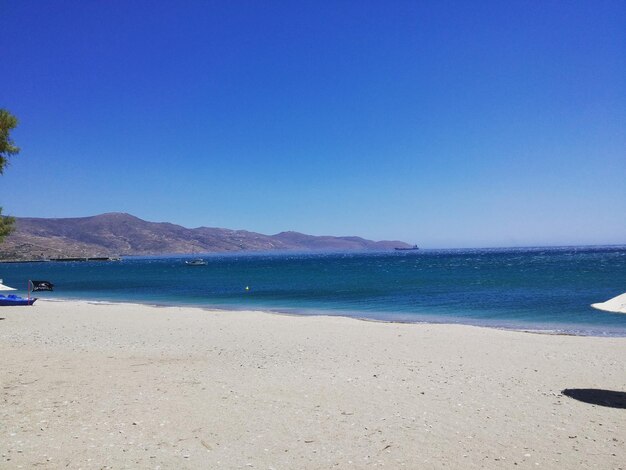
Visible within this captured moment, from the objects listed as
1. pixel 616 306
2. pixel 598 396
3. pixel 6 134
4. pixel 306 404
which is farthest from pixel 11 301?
pixel 616 306

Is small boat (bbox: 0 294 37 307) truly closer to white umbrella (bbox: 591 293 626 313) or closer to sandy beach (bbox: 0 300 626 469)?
sandy beach (bbox: 0 300 626 469)

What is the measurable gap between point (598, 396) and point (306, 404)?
608 cm

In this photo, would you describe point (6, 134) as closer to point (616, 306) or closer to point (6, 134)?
point (6, 134)

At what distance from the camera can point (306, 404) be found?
8703 mm

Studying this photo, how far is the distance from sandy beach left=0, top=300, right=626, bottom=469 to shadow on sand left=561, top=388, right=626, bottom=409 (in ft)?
0.80

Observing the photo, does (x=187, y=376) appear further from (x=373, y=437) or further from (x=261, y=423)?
(x=373, y=437)

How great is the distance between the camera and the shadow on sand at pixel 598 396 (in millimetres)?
9051

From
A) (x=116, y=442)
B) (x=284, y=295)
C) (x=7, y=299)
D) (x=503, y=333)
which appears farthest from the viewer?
(x=284, y=295)

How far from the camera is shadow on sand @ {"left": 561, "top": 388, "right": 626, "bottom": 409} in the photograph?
29.7ft

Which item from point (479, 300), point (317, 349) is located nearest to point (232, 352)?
point (317, 349)

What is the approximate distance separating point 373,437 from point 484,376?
515 centimetres

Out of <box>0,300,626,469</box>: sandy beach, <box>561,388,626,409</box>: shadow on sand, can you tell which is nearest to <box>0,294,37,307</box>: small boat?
<box>0,300,626,469</box>: sandy beach

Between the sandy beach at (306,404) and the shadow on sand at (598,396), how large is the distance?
0.80ft

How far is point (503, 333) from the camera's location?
18594 millimetres
